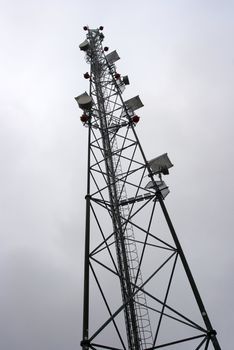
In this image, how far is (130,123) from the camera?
14.2m

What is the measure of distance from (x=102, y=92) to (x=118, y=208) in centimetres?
687

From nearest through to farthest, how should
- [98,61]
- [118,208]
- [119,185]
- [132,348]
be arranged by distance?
[132,348] → [118,208] → [119,185] → [98,61]

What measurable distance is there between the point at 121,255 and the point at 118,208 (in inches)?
64.4

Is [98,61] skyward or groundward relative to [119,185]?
skyward

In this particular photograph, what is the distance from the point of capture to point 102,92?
1625cm

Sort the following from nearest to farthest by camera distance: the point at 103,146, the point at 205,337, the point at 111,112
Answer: the point at 205,337 < the point at 103,146 < the point at 111,112

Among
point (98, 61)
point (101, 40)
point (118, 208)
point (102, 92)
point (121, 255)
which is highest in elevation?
point (101, 40)

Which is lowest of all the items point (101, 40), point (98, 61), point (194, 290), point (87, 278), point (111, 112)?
point (194, 290)

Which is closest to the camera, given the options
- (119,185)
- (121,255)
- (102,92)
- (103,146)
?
(121,255)

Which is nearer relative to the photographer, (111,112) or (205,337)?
(205,337)

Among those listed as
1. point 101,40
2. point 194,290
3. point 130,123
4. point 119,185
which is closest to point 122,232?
point 119,185

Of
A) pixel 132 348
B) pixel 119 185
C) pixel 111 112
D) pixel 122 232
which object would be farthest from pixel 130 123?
pixel 132 348

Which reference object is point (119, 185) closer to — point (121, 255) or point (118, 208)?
point (118, 208)

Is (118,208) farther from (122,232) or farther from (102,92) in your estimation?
(102,92)
